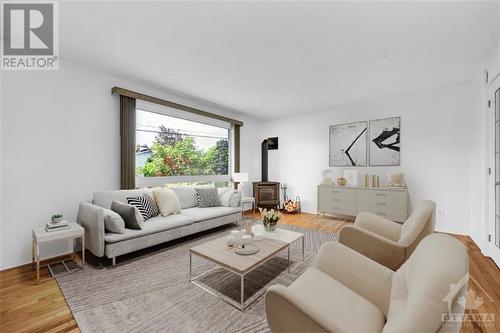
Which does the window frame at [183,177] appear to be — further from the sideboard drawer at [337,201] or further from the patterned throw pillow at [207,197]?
the sideboard drawer at [337,201]

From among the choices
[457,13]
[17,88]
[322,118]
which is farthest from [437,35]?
[17,88]

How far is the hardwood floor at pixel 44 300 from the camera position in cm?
160

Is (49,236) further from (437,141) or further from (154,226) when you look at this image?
(437,141)

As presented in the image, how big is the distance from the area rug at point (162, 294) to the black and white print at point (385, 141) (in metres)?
2.72

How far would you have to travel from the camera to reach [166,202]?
3.38 metres

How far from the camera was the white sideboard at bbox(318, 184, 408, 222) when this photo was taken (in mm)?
3848

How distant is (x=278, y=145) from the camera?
5941 millimetres

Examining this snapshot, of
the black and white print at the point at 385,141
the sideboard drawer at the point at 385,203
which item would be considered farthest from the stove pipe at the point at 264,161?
the black and white print at the point at 385,141

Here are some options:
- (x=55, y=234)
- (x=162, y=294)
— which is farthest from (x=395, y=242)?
(x=55, y=234)

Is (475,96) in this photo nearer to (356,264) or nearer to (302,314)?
(356,264)

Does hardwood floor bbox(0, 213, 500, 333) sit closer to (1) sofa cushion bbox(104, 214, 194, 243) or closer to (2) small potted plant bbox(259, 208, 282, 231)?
(1) sofa cushion bbox(104, 214, 194, 243)

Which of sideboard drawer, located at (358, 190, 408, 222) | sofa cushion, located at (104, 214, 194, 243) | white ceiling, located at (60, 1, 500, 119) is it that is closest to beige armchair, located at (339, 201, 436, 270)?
white ceiling, located at (60, 1, 500, 119)

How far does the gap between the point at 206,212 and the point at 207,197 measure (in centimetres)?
48

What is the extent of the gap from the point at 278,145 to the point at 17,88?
193 inches
